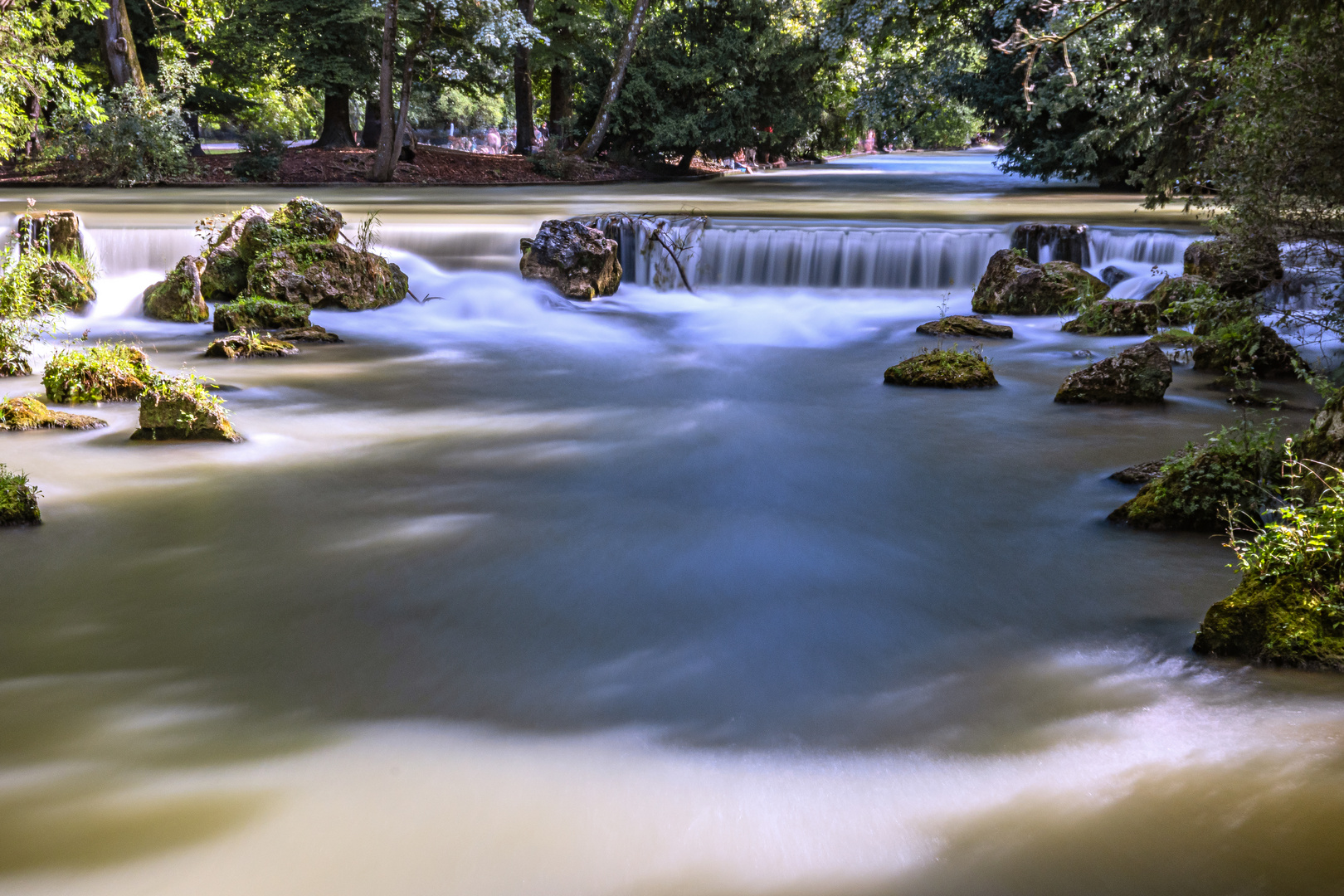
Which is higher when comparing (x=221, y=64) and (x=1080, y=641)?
(x=221, y=64)

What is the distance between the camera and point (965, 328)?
12234 mm

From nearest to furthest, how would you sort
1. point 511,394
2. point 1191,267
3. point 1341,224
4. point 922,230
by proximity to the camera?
point 1341,224
point 511,394
point 1191,267
point 922,230

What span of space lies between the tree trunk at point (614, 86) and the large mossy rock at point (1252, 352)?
2324 cm

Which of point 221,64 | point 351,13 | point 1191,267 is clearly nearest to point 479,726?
point 1191,267

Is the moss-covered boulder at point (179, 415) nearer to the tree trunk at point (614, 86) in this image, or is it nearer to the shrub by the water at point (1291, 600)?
the shrub by the water at point (1291, 600)

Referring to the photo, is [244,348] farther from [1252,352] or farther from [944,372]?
[1252,352]

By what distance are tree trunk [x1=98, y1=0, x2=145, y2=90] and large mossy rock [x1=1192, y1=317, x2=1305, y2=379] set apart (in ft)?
87.4

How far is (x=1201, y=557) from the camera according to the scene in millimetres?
5344

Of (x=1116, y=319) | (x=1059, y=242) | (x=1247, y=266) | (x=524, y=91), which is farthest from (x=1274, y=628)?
(x=524, y=91)

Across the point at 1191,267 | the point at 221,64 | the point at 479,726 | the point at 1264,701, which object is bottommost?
the point at 479,726

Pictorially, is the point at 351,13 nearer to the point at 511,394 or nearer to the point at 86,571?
the point at 511,394

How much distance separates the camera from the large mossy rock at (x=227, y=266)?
1359 centimetres

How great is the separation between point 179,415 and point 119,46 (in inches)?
965

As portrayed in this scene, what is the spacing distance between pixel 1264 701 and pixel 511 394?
284 inches
